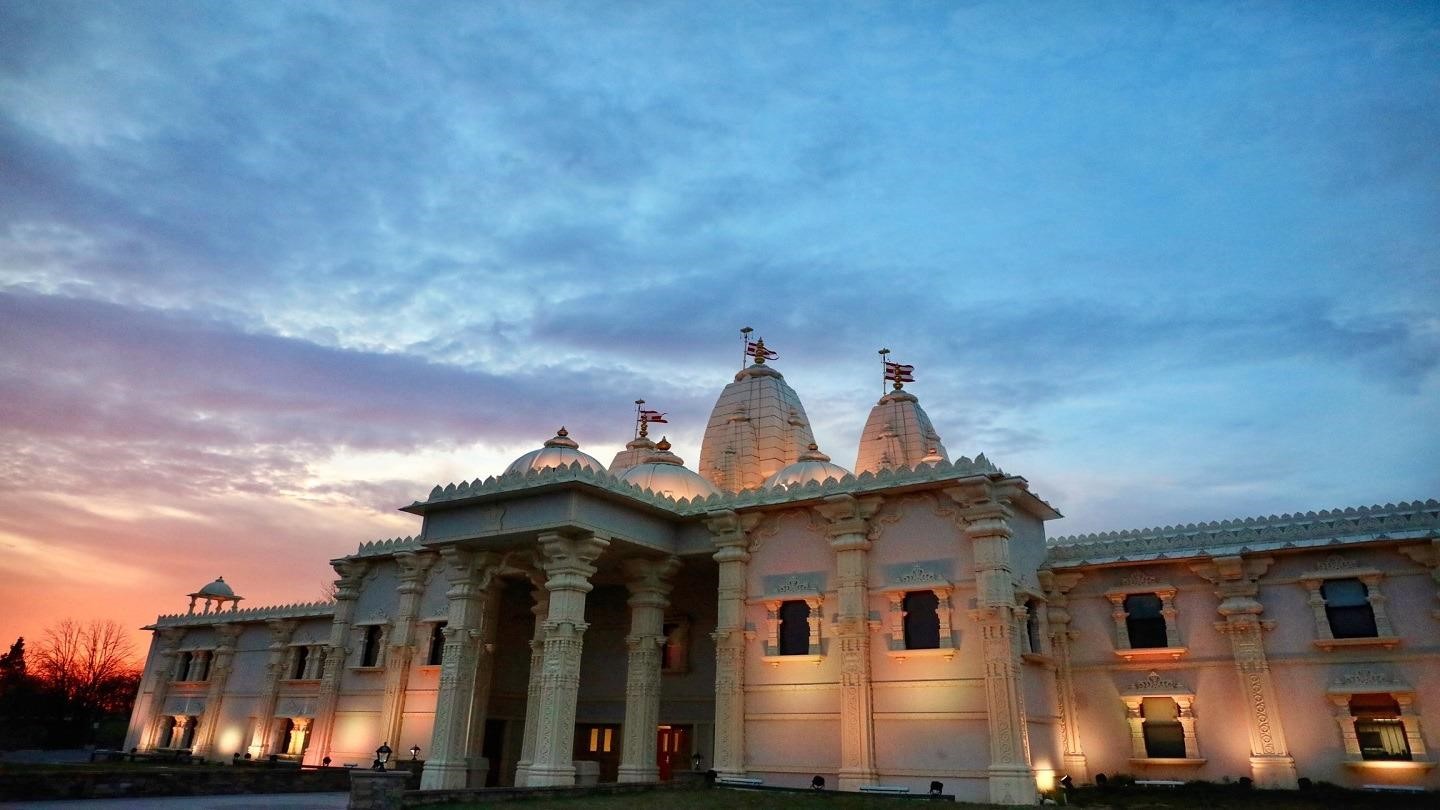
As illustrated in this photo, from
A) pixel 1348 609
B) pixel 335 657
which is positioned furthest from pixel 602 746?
pixel 1348 609

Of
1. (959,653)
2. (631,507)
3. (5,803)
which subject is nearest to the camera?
(5,803)

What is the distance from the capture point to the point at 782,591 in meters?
21.7

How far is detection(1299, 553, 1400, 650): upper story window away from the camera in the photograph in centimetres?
1916

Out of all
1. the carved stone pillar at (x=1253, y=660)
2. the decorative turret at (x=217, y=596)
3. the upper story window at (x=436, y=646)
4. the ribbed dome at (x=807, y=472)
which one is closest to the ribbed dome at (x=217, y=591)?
the decorative turret at (x=217, y=596)

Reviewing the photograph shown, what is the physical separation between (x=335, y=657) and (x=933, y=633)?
2255 centimetres

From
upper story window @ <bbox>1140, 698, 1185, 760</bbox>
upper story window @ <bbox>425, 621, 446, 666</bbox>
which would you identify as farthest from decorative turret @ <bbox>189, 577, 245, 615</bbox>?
upper story window @ <bbox>1140, 698, 1185, 760</bbox>

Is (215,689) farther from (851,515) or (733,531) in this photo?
(851,515)

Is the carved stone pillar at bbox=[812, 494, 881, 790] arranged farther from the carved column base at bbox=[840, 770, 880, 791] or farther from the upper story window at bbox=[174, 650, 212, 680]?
the upper story window at bbox=[174, 650, 212, 680]

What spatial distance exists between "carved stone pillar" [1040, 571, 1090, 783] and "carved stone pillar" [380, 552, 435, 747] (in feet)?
66.0

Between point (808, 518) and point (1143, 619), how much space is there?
29.3ft

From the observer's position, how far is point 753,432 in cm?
3259

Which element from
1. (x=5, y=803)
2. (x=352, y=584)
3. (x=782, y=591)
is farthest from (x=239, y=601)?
(x=782, y=591)

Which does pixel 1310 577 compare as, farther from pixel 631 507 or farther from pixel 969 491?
pixel 631 507

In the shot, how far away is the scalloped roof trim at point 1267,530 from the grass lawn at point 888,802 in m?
5.66
